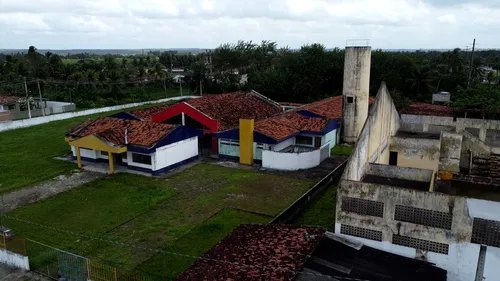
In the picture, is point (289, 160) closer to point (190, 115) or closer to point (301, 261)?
point (190, 115)

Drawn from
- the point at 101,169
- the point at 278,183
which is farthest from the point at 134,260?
the point at 101,169

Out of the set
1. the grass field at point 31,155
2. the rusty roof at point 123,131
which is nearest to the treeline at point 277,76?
the grass field at point 31,155

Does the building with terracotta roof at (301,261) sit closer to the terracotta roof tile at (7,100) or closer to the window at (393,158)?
the window at (393,158)

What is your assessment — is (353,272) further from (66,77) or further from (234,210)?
(66,77)

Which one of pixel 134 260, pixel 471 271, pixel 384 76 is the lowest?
pixel 134 260

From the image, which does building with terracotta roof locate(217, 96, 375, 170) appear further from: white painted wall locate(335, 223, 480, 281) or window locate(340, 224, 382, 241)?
white painted wall locate(335, 223, 480, 281)

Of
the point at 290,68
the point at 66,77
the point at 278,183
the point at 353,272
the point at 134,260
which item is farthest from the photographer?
the point at 66,77

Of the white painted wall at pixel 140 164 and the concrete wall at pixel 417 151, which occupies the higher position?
the concrete wall at pixel 417 151
